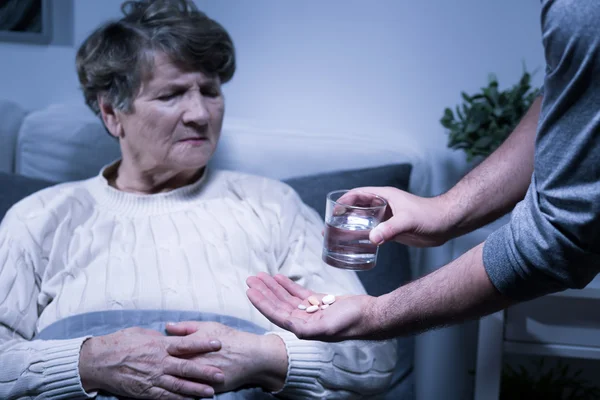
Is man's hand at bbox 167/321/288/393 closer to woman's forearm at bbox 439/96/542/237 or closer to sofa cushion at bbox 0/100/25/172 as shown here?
woman's forearm at bbox 439/96/542/237

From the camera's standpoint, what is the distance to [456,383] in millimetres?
2035

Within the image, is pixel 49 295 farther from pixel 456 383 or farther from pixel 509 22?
pixel 509 22

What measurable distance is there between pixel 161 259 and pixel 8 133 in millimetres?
915

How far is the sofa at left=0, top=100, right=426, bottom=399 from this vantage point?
1827 mm

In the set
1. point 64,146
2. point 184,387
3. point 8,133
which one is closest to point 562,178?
point 184,387

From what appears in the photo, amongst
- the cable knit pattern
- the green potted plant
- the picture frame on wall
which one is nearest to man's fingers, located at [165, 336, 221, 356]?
the cable knit pattern

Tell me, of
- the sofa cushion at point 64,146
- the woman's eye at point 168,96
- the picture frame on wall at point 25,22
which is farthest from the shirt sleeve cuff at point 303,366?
the picture frame on wall at point 25,22

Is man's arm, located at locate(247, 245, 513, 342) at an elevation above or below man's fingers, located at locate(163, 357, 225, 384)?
above

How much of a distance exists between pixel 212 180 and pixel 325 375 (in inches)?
23.7

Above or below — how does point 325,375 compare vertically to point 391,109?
below

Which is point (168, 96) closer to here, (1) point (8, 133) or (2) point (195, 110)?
(2) point (195, 110)

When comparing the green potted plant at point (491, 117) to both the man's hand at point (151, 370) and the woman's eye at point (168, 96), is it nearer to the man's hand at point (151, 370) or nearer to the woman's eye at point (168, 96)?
the woman's eye at point (168, 96)

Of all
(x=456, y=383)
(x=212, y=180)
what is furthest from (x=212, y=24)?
(x=456, y=383)

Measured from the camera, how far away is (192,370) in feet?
4.39
